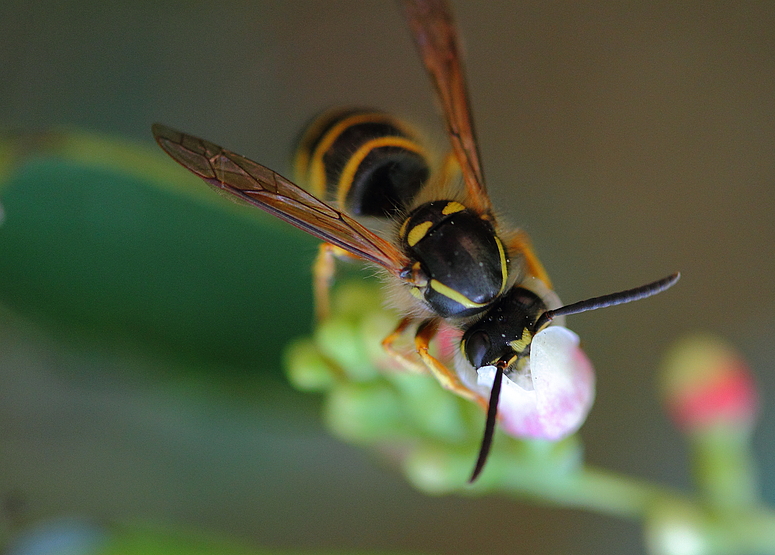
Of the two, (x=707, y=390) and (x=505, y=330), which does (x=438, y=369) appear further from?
(x=707, y=390)

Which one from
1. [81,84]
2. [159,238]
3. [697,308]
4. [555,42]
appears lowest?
[159,238]

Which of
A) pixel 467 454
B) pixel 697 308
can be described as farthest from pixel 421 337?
pixel 697 308

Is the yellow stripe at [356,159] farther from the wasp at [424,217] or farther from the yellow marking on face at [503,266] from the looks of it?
the yellow marking on face at [503,266]

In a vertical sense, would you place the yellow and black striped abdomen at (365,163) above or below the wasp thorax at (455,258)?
above

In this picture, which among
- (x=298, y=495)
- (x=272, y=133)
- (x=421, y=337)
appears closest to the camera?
(x=421, y=337)

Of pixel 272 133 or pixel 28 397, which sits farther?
pixel 272 133

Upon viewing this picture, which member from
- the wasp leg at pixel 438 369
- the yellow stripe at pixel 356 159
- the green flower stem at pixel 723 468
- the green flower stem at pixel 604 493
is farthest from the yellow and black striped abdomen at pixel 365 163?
the green flower stem at pixel 723 468

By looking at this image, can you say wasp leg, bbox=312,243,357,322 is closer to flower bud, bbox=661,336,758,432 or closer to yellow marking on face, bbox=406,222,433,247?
yellow marking on face, bbox=406,222,433,247

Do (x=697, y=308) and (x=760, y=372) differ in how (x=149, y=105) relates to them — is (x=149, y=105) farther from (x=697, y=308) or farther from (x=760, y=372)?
(x=760, y=372)
